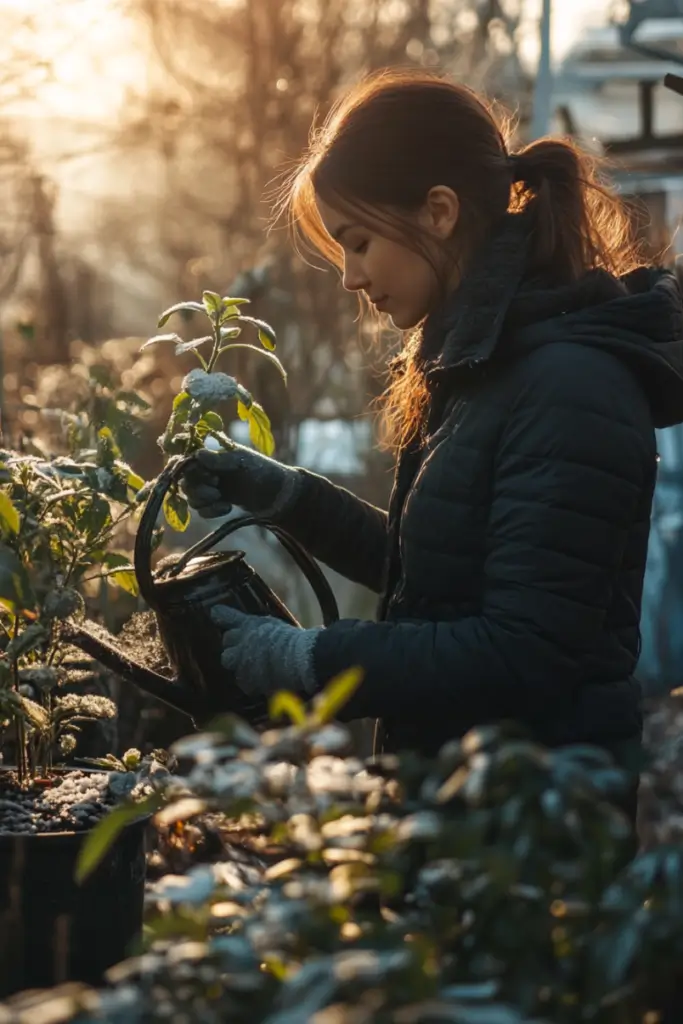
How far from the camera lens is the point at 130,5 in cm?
762

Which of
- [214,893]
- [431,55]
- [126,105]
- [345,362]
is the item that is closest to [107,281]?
[126,105]

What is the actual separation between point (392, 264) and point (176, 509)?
Answer: 551mm

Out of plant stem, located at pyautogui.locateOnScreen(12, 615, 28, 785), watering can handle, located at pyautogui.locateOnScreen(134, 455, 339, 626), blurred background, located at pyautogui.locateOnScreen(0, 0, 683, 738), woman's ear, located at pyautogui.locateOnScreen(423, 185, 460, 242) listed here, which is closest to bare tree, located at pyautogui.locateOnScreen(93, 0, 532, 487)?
blurred background, located at pyautogui.locateOnScreen(0, 0, 683, 738)

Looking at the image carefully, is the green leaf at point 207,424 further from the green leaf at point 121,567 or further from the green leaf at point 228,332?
the green leaf at point 121,567

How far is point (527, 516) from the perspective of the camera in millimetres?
1988

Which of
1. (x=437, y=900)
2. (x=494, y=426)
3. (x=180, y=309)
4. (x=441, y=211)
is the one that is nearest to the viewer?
(x=437, y=900)

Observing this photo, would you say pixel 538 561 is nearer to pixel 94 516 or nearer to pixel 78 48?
pixel 94 516

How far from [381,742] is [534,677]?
40 centimetres

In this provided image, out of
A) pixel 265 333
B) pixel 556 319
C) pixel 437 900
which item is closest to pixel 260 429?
pixel 265 333

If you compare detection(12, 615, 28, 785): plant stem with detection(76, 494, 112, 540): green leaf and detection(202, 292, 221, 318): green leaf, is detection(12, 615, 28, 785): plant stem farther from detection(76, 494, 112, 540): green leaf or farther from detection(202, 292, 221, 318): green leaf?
detection(202, 292, 221, 318): green leaf

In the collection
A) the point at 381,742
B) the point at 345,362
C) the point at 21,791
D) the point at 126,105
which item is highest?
the point at 126,105

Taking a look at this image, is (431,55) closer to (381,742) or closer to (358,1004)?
(381,742)

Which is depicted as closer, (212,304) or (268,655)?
(268,655)

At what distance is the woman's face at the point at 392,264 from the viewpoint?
222cm
